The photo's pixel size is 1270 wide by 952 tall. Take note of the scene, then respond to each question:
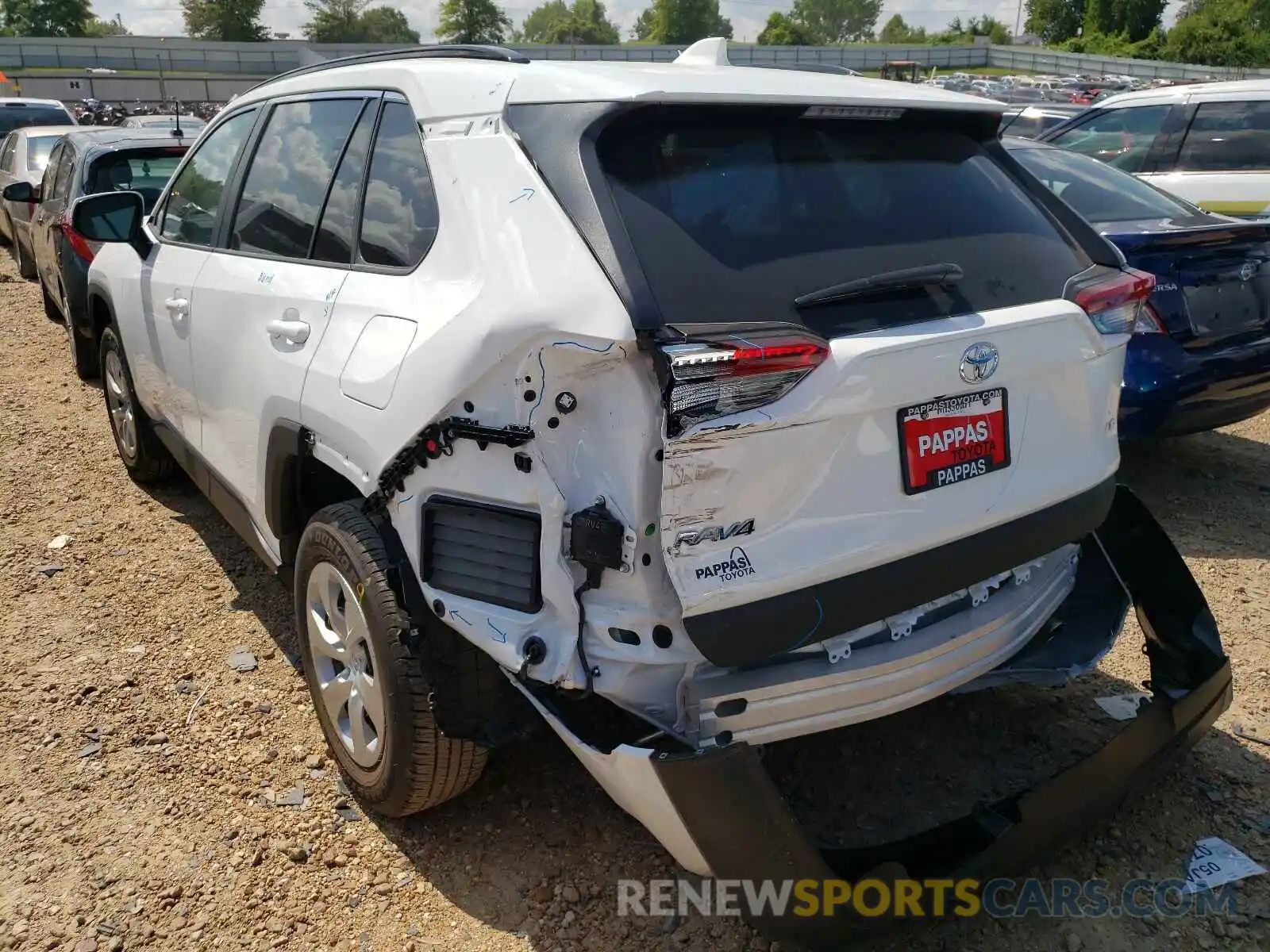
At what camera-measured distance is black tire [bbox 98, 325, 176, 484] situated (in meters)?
4.66

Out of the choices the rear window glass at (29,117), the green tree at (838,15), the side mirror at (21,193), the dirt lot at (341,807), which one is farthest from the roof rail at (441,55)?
the green tree at (838,15)

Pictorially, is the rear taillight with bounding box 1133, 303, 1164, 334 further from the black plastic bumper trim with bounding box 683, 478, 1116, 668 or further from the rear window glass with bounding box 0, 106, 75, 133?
the rear window glass with bounding box 0, 106, 75, 133

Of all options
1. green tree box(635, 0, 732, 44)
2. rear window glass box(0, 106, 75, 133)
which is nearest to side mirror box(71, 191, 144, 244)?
rear window glass box(0, 106, 75, 133)

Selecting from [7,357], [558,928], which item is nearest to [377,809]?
[558,928]

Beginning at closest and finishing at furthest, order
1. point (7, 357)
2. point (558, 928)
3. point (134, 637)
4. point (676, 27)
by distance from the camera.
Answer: point (558, 928), point (134, 637), point (7, 357), point (676, 27)

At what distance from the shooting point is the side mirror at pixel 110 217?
401 centimetres

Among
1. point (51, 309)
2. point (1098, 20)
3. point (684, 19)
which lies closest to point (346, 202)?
point (51, 309)

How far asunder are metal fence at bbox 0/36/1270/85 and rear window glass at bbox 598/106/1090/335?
5684cm

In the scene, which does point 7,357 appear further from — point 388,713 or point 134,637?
point 388,713

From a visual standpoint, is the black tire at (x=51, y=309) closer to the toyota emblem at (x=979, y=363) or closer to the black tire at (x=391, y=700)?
the black tire at (x=391, y=700)

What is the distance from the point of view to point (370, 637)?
96.7 inches

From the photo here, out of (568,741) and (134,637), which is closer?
(568,741)

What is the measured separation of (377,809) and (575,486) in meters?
1.24

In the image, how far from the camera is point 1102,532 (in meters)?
3.00
